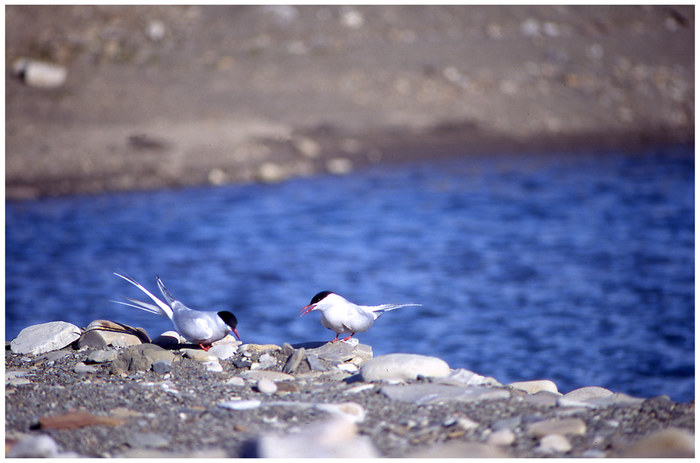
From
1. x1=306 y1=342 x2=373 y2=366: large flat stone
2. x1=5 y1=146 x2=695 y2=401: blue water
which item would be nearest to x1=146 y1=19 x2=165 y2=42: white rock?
x1=5 y1=146 x2=695 y2=401: blue water

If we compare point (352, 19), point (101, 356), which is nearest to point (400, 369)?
point (101, 356)

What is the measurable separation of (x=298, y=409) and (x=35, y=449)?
1.49 meters

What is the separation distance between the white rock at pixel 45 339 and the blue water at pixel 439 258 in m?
3.70

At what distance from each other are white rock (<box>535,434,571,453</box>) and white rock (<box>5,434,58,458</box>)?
7.90 feet

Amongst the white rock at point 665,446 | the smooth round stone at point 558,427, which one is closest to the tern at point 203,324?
the smooth round stone at point 558,427

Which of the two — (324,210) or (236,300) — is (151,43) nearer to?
(324,210)

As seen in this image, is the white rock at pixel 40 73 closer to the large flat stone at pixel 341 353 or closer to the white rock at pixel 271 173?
the white rock at pixel 271 173

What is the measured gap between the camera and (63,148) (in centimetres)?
1767

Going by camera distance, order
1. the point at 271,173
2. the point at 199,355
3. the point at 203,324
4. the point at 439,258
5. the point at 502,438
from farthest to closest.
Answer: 1. the point at 271,173
2. the point at 439,258
3. the point at 199,355
4. the point at 203,324
5. the point at 502,438

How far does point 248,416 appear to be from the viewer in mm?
4637

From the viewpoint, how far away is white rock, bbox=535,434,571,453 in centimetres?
405

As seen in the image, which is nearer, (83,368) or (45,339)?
(83,368)

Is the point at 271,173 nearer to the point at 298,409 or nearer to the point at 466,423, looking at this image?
the point at 298,409

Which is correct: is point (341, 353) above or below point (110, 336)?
below
